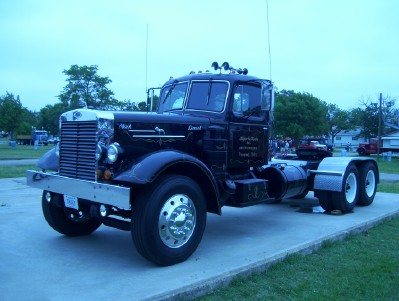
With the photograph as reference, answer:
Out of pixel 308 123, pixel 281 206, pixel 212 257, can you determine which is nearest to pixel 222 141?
pixel 212 257

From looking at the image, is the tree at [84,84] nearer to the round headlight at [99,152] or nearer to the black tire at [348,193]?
the black tire at [348,193]

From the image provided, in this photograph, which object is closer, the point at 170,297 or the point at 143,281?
the point at 170,297

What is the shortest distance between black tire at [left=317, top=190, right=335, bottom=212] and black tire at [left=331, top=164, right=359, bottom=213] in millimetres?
65

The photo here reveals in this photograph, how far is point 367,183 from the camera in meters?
9.02

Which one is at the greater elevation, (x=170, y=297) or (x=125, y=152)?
(x=125, y=152)

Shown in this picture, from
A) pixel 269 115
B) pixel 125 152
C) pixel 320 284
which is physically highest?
pixel 269 115

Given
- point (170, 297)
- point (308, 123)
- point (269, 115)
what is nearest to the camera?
point (170, 297)

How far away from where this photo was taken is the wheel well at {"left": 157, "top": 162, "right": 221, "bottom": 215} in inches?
196

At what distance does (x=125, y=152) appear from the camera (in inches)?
194

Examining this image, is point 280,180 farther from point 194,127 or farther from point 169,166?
point 169,166

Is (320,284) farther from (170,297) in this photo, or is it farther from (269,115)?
(269,115)

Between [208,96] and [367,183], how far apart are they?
4616 millimetres

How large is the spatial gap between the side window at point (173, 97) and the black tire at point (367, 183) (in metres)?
4.39

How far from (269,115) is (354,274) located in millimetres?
2974
